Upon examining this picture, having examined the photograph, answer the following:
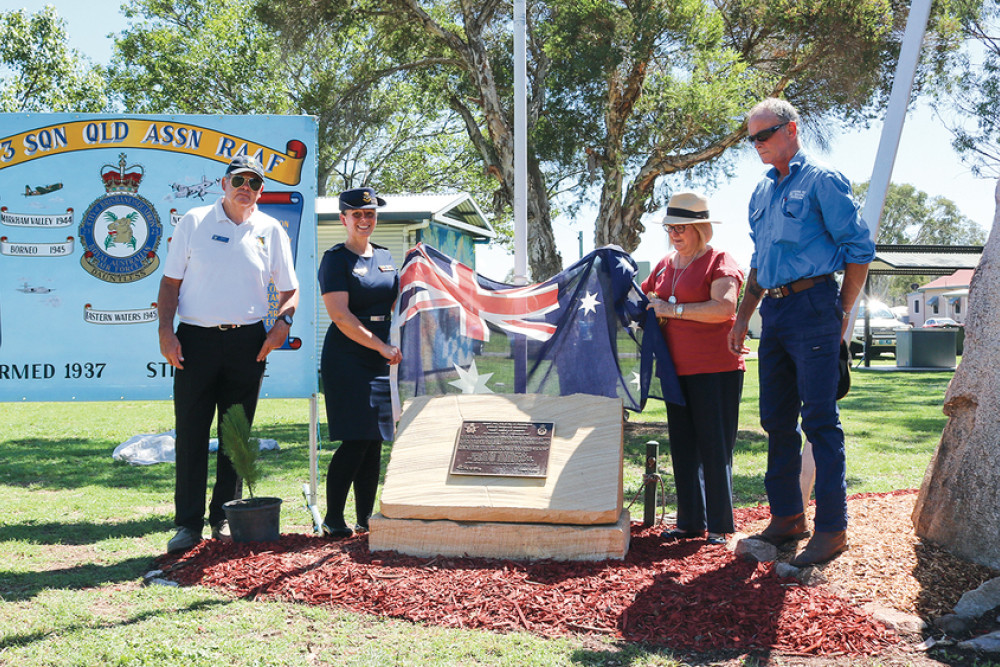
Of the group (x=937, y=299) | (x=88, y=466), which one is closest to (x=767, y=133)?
(x=88, y=466)

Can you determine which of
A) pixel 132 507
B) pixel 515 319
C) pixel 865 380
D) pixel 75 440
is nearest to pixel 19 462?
pixel 75 440

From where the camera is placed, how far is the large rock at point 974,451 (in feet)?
14.5

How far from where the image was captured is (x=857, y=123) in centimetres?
1389

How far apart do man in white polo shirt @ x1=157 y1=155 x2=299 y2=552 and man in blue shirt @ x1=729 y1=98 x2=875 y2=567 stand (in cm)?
290

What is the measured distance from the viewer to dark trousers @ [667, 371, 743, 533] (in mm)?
5125

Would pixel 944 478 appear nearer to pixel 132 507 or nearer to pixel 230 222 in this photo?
pixel 230 222

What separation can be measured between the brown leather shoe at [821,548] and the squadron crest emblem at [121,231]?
193 inches

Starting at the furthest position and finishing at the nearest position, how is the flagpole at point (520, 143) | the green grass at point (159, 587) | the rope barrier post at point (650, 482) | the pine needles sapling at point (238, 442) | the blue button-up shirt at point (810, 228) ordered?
the flagpole at point (520, 143) → the rope barrier post at point (650, 482) → the pine needles sapling at point (238, 442) → the blue button-up shirt at point (810, 228) → the green grass at point (159, 587)

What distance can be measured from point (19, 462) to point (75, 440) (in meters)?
1.92

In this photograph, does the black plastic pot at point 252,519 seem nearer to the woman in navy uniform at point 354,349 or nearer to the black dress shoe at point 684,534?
the woman in navy uniform at point 354,349

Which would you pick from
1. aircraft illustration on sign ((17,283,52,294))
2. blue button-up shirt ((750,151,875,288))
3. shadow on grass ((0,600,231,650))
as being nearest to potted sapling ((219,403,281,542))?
shadow on grass ((0,600,231,650))

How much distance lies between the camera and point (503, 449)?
518 centimetres

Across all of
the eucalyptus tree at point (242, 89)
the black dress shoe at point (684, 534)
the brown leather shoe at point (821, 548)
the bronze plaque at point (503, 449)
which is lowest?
the black dress shoe at point (684, 534)

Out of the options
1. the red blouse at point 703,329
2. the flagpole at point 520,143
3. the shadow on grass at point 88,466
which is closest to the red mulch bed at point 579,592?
the red blouse at point 703,329
